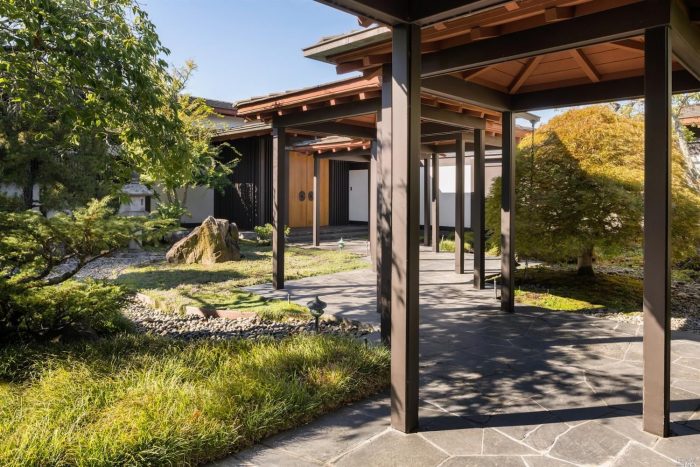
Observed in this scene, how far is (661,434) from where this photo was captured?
3262 mm

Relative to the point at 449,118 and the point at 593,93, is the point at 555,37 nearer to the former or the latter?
the point at 593,93

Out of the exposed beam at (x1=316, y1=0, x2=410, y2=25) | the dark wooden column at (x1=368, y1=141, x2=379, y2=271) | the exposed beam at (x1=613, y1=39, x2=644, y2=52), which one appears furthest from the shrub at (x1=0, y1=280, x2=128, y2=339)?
the dark wooden column at (x1=368, y1=141, x2=379, y2=271)

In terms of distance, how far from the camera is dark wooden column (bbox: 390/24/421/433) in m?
3.19

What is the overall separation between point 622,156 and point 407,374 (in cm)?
640

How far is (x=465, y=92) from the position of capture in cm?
564

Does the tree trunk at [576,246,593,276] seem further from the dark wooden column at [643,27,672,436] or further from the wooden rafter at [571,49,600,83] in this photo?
the dark wooden column at [643,27,672,436]

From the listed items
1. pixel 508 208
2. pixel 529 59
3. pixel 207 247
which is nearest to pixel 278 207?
pixel 508 208

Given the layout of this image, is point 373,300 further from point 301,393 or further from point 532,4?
point 532,4

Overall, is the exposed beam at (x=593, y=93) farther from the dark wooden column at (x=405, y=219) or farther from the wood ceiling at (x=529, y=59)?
the dark wooden column at (x=405, y=219)

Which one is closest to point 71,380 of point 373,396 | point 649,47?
point 373,396

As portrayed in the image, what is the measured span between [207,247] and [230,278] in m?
2.43

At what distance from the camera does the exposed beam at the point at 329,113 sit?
6.71 metres

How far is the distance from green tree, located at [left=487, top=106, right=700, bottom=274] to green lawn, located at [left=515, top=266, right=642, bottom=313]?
2.06 feet

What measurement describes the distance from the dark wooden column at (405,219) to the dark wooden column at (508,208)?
3573mm
